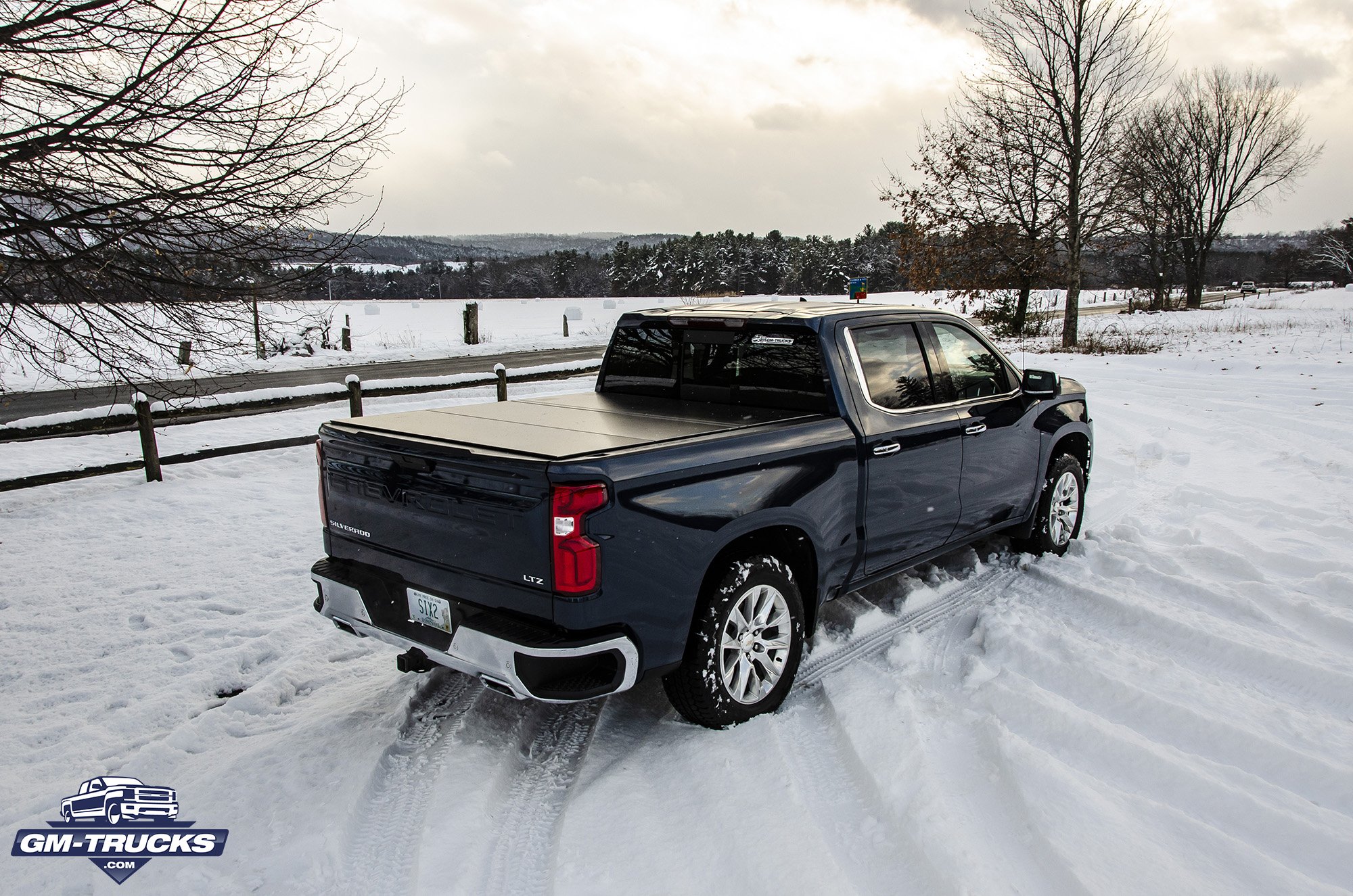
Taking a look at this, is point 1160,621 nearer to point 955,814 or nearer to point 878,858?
point 955,814

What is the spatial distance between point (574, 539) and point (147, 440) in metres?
7.22

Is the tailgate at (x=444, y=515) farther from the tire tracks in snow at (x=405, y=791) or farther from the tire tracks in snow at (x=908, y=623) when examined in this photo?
the tire tracks in snow at (x=908, y=623)

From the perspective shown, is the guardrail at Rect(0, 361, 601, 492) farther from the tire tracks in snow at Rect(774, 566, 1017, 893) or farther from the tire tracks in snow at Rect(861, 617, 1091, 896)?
the tire tracks in snow at Rect(861, 617, 1091, 896)

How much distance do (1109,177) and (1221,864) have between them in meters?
21.8

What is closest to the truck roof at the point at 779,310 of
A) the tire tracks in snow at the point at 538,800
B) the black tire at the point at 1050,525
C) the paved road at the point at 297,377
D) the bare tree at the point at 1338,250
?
the black tire at the point at 1050,525

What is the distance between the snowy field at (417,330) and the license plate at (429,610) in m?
3.00

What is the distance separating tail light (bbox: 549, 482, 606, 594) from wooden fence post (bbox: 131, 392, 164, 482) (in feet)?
22.7

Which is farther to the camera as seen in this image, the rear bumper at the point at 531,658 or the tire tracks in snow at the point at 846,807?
the rear bumper at the point at 531,658

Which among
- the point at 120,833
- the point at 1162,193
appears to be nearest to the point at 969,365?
the point at 120,833

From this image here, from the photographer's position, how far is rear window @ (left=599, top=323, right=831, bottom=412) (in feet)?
13.6

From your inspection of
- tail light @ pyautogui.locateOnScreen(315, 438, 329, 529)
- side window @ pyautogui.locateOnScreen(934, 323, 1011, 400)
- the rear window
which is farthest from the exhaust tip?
side window @ pyautogui.locateOnScreen(934, 323, 1011, 400)

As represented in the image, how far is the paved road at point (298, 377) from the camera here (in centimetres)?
1353

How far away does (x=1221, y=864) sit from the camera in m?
2.68

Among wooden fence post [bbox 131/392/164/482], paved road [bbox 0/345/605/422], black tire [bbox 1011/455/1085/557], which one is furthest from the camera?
paved road [bbox 0/345/605/422]
